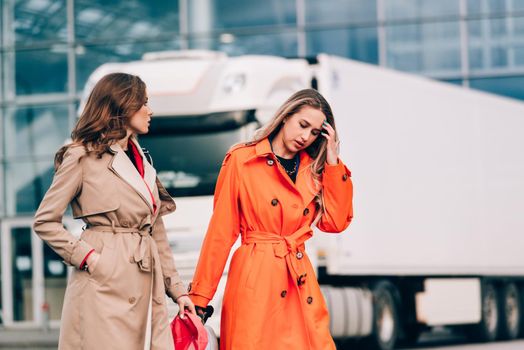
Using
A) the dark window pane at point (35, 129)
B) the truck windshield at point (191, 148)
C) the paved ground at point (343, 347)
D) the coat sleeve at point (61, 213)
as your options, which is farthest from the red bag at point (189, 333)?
the dark window pane at point (35, 129)

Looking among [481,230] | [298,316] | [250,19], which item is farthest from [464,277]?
[298,316]

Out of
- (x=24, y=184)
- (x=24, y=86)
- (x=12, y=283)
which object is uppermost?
(x=24, y=86)

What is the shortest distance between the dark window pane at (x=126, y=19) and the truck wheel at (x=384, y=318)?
10.00m

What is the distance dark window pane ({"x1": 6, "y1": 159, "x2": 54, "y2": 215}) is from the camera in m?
25.7

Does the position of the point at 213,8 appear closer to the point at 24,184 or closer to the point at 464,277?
the point at 24,184

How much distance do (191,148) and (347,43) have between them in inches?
461

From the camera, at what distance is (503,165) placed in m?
19.9

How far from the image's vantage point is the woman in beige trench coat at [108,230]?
5.64 meters

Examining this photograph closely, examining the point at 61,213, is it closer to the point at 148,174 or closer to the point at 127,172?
the point at 127,172

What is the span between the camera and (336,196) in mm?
6309

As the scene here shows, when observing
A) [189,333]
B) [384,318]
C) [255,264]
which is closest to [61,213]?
[189,333]

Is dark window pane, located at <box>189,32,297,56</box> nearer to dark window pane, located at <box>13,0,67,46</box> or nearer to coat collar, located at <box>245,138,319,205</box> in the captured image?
dark window pane, located at <box>13,0,67,46</box>

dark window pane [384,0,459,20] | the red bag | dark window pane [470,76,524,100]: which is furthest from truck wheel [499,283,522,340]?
the red bag

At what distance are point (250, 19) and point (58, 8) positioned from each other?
3609 millimetres
